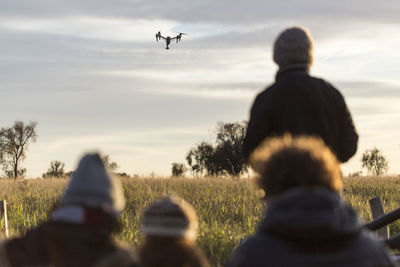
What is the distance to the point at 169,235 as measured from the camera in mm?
2613

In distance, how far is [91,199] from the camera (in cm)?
262

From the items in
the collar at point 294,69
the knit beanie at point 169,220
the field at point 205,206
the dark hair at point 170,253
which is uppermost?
the collar at point 294,69

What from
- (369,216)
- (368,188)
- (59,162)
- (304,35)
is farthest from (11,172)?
(304,35)

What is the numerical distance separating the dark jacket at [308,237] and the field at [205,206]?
3.88 m

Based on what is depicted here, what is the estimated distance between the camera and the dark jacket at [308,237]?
7.62 feet

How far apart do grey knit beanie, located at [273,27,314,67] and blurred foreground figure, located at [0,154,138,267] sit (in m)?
2.47

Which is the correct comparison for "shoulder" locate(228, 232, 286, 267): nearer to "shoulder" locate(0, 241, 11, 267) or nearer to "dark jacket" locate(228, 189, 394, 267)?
"dark jacket" locate(228, 189, 394, 267)

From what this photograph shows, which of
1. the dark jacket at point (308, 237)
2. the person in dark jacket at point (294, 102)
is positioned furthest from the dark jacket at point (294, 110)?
the dark jacket at point (308, 237)

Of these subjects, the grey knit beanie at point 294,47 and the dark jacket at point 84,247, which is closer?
the dark jacket at point 84,247

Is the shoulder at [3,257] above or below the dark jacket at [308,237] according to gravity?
below

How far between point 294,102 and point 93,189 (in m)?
2.46

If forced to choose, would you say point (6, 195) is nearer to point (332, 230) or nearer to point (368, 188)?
point (368, 188)

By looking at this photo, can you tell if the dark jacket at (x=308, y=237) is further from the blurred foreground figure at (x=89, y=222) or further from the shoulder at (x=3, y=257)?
the shoulder at (x=3, y=257)

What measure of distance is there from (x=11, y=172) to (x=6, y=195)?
54.8 meters
